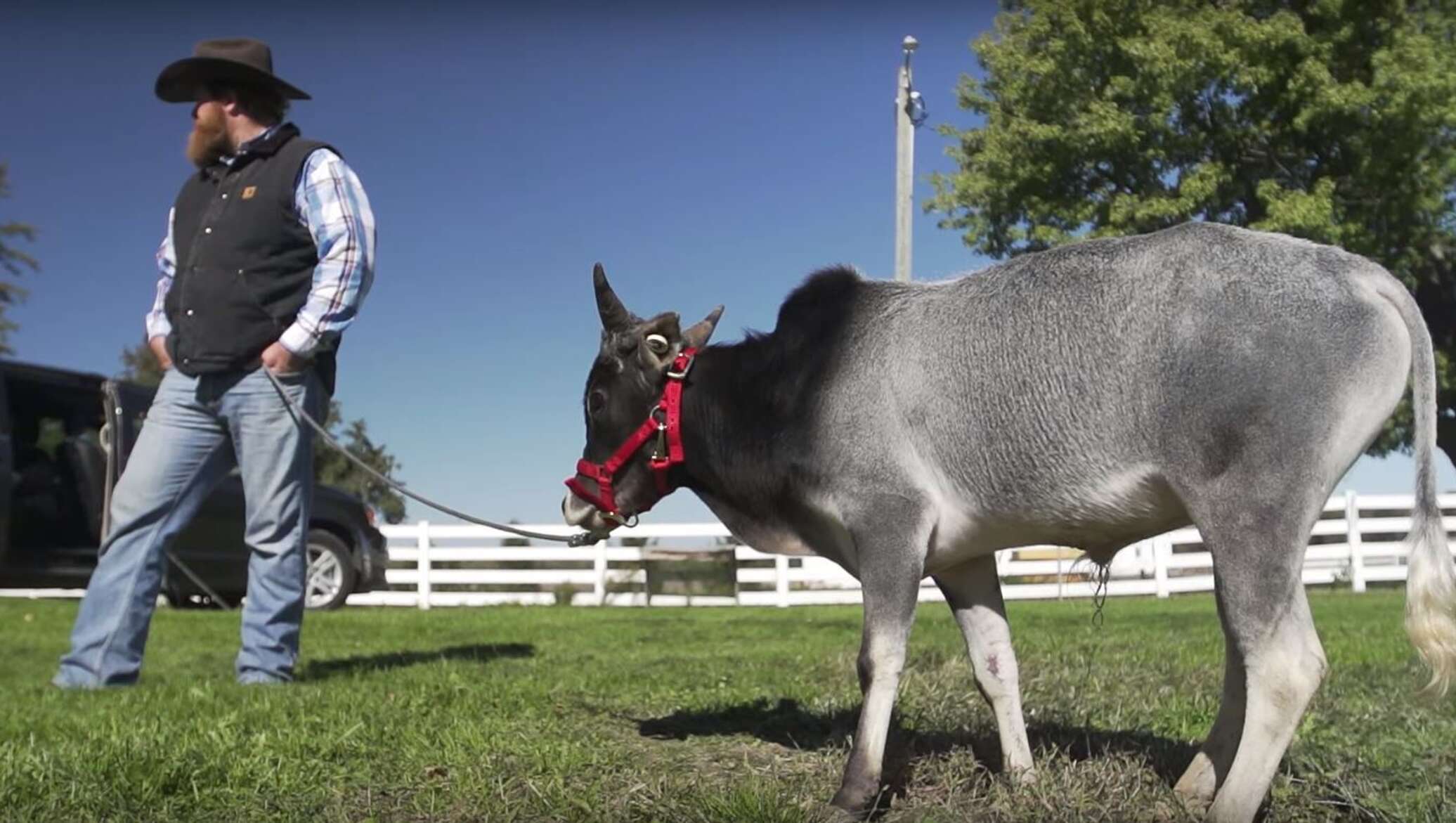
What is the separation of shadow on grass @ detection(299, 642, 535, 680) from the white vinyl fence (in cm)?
939

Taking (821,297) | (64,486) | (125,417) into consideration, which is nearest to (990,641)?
(821,297)

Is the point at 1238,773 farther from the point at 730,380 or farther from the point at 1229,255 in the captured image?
the point at 730,380

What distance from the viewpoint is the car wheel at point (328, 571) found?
45.0ft

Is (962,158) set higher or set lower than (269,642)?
higher

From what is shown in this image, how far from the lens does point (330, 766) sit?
404 cm

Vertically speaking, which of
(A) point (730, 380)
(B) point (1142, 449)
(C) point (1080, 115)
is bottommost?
(B) point (1142, 449)

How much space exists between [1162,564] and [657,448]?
16.9m

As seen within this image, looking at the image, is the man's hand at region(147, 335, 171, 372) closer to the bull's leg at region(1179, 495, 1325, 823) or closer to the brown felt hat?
the brown felt hat

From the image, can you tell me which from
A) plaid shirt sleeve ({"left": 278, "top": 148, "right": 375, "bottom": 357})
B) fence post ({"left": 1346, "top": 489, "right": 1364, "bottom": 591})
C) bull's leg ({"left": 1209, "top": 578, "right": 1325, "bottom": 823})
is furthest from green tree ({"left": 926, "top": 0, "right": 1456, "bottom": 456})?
bull's leg ({"left": 1209, "top": 578, "right": 1325, "bottom": 823})

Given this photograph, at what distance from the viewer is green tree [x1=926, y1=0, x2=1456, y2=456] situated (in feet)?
53.0

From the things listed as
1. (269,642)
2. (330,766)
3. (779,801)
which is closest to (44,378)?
(269,642)

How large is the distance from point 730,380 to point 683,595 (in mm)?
15327

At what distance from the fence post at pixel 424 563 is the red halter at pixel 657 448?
16059mm

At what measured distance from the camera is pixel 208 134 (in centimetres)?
615
